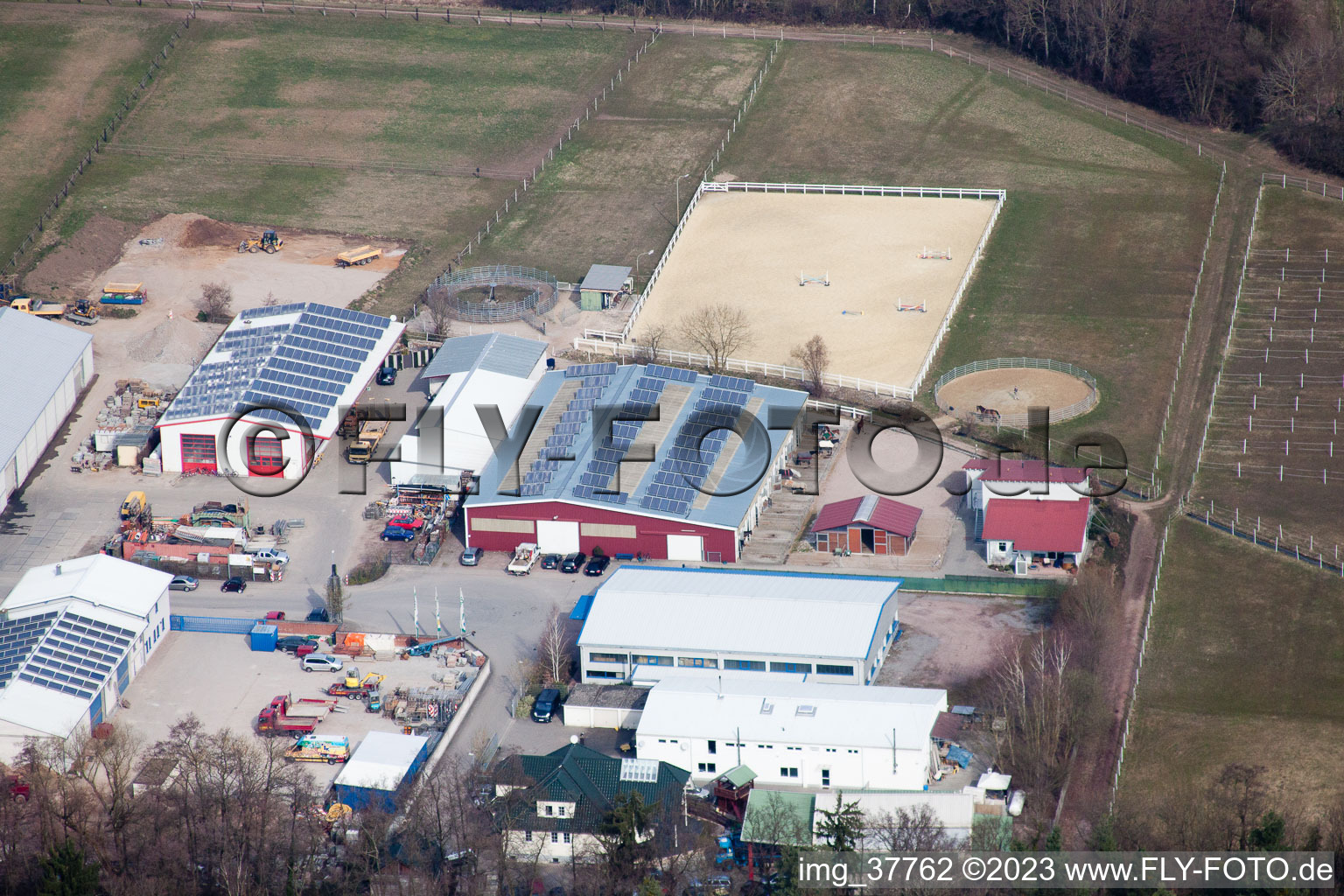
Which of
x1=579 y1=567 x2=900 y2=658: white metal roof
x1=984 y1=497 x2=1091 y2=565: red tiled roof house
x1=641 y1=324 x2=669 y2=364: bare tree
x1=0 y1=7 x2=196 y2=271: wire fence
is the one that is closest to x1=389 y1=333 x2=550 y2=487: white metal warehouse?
x1=641 y1=324 x2=669 y2=364: bare tree

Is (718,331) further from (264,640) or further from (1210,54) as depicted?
(1210,54)

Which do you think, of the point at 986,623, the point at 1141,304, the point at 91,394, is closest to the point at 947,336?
the point at 1141,304

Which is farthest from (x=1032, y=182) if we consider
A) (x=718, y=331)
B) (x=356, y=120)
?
(x=356, y=120)

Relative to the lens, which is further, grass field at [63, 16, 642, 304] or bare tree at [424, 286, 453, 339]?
grass field at [63, 16, 642, 304]

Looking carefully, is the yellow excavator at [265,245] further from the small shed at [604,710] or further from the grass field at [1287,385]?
the grass field at [1287,385]

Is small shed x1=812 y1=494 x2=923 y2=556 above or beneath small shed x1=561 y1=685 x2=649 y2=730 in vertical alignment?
above

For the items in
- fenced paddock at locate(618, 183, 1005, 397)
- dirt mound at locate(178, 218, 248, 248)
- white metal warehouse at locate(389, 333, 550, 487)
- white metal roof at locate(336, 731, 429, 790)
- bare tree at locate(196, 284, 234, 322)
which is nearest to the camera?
white metal roof at locate(336, 731, 429, 790)

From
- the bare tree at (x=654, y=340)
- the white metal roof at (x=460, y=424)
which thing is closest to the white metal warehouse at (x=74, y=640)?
the white metal roof at (x=460, y=424)

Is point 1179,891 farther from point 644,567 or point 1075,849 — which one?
point 644,567

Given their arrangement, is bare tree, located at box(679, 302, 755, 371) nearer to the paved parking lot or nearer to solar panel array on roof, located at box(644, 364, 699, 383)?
solar panel array on roof, located at box(644, 364, 699, 383)
